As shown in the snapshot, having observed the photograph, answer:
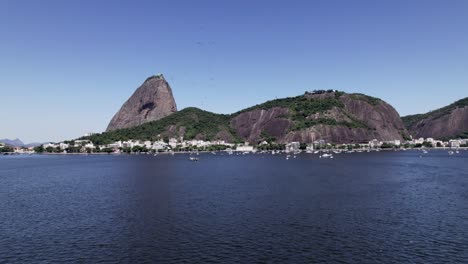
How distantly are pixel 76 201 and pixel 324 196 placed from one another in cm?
4169

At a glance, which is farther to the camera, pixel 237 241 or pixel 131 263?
pixel 237 241

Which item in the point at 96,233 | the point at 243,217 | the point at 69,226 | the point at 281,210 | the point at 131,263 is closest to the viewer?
the point at 131,263

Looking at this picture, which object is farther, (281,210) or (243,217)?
(281,210)

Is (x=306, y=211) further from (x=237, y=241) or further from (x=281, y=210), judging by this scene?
(x=237, y=241)

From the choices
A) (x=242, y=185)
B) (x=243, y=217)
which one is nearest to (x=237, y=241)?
(x=243, y=217)

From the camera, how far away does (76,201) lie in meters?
57.5

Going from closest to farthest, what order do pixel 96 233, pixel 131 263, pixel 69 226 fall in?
pixel 131 263 → pixel 96 233 → pixel 69 226

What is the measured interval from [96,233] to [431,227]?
37.3 meters

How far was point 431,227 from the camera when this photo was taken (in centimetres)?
3866

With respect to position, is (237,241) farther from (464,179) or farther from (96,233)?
(464,179)

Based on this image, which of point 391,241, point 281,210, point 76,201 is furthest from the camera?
point 76,201

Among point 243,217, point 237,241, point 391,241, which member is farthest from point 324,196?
point 237,241

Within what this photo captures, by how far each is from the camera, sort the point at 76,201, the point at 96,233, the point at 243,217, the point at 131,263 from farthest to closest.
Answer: the point at 76,201
the point at 243,217
the point at 96,233
the point at 131,263

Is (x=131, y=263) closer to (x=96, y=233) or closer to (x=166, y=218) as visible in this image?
(x=96, y=233)
